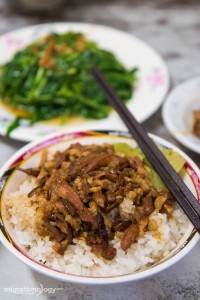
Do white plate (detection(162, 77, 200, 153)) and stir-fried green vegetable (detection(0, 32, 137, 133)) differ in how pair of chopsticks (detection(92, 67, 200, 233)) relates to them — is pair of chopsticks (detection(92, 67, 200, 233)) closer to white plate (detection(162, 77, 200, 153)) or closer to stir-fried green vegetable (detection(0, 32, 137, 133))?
white plate (detection(162, 77, 200, 153))

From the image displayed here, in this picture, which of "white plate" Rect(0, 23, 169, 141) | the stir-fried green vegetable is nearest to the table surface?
"white plate" Rect(0, 23, 169, 141)

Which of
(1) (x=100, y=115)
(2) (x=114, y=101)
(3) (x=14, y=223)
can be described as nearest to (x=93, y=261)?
(3) (x=14, y=223)

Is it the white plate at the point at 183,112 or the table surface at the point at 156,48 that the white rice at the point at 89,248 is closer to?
the table surface at the point at 156,48

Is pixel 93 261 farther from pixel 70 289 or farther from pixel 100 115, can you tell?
pixel 100 115

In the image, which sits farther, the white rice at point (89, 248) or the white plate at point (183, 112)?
the white plate at point (183, 112)

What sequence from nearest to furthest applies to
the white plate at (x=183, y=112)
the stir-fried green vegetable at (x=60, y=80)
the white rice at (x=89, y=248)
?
the white rice at (x=89, y=248) < the white plate at (x=183, y=112) < the stir-fried green vegetable at (x=60, y=80)

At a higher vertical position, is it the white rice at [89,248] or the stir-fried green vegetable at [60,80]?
the stir-fried green vegetable at [60,80]

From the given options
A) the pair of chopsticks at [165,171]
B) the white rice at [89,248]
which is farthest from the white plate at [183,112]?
the white rice at [89,248]
